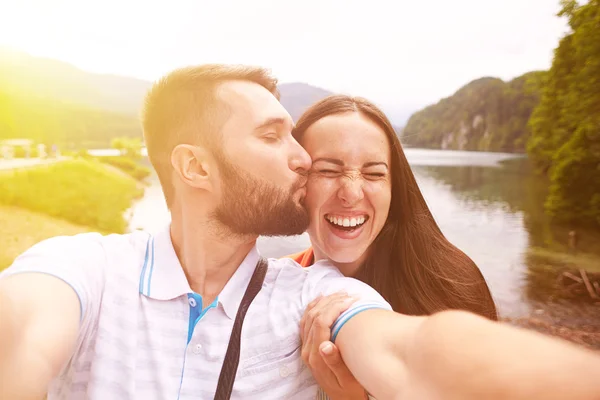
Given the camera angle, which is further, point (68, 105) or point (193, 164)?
point (68, 105)

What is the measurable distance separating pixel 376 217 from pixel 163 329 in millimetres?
562

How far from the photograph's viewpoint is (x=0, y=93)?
2297mm

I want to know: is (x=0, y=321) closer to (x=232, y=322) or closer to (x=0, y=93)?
(x=232, y=322)

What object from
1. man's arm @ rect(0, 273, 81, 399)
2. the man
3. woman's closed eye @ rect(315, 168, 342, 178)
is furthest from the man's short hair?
man's arm @ rect(0, 273, 81, 399)

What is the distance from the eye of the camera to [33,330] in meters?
0.66

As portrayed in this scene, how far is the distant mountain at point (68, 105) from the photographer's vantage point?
254 cm

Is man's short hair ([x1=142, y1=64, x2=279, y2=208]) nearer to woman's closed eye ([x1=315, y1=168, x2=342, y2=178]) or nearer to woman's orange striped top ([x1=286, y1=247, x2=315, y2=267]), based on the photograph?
woman's closed eye ([x1=315, y1=168, x2=342, y2=178])

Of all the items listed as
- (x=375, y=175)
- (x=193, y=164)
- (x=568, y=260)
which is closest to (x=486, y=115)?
(x=568, y=260)

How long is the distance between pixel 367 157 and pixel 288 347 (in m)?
0.47

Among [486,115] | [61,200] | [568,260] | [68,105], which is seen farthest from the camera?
[568,260]

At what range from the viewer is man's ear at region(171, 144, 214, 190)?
0.90 meters

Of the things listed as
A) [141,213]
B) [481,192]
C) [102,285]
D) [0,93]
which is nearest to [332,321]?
[102,285]

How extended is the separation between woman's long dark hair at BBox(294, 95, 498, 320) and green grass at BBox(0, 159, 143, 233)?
2157 mm

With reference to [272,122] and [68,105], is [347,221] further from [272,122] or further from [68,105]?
[68,105]
